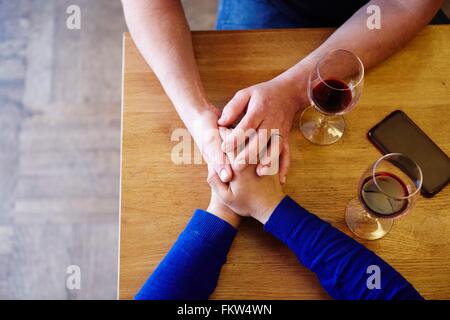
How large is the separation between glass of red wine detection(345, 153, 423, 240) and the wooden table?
2cm

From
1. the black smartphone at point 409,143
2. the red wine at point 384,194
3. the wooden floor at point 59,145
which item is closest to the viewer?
the red wine at point 384,194

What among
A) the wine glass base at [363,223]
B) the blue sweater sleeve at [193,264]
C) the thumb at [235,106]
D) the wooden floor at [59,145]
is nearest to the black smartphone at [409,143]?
the wine glass base at [363,223]

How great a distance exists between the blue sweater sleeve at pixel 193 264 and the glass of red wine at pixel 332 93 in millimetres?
282

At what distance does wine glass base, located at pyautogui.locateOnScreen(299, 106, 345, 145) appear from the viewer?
0.87 metres

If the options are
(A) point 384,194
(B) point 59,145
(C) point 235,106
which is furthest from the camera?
(B) point 59,145

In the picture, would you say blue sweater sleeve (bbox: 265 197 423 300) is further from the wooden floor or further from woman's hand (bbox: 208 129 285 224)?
the wooden floor

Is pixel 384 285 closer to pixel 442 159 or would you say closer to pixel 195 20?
pixel 442 159

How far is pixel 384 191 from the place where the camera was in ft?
2.54

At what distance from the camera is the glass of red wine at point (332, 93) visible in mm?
815

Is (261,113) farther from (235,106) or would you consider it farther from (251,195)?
(251,195)

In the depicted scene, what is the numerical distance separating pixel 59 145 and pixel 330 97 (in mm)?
1176

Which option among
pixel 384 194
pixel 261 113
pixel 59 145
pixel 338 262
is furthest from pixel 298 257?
pixel 59 145

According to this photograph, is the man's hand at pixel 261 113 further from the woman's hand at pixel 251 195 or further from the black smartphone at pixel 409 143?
the black smartphone at pixel 409 143

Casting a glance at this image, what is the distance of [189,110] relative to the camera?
0.86 meters
